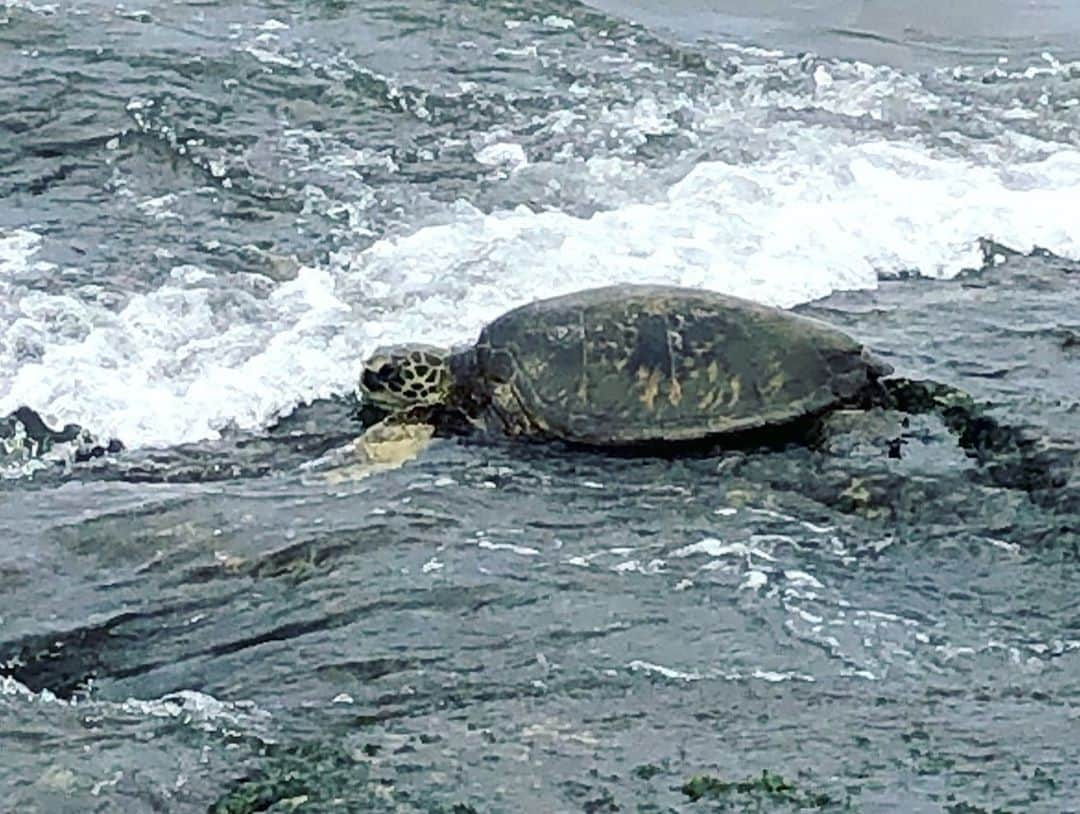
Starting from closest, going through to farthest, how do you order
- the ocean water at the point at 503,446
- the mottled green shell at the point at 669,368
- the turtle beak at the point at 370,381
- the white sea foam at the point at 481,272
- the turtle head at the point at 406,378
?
the ocean water at the point at 503,446
the mottled green shell at the point at 669,368
the turtle head at the point at 406,378
the turtle beak at the point at 370,381
the white sea foam at the point at 481,272

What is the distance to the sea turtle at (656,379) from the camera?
6.11m

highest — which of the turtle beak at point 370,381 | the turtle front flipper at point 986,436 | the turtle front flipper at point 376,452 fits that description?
the turtle front flipper at point 986,436

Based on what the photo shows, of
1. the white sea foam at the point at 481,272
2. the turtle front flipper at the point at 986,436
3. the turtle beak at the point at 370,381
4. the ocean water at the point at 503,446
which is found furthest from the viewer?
the white sea foam at the point at 481,272

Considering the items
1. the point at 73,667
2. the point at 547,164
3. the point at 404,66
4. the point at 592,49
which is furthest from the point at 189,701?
the point at 592,49

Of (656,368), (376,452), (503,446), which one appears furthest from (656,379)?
(376,452)

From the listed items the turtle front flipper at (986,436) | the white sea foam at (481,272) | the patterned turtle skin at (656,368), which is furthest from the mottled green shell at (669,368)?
the white sea foam at (481,272)

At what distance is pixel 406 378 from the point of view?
265 inches

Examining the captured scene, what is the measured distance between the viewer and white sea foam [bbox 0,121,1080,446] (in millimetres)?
7375

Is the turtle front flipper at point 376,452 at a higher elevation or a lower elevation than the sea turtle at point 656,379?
lower

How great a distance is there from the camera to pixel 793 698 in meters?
4.22

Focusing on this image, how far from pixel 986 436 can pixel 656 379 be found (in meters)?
1.14

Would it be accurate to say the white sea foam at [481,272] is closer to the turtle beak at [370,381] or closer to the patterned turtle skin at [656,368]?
the turtle beak at [370,381]

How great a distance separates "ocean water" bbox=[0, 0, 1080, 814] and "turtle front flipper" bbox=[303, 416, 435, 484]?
11 cm

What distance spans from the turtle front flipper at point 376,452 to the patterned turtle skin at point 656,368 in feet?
0.87
